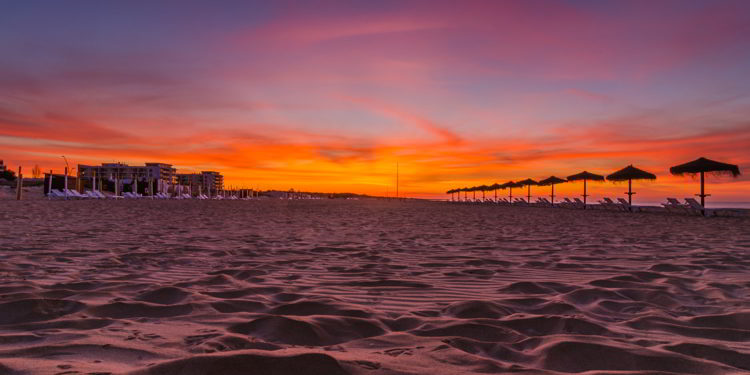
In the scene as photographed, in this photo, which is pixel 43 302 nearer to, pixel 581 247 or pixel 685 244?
pixel 581 247

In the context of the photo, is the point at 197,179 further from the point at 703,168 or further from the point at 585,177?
the point at 703,168

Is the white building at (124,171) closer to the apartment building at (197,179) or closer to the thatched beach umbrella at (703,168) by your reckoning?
the apartment building at (197,179)

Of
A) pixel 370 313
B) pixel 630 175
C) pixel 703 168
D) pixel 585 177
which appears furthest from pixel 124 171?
pixel 370 313

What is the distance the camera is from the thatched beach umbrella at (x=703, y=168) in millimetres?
17984

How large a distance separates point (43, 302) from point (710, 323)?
3.93 m

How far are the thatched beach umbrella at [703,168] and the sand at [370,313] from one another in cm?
1567

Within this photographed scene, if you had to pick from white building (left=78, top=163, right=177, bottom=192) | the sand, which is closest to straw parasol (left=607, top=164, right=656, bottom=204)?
the sand

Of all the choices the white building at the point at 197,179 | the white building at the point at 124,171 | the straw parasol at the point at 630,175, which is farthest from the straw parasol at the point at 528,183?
the white building at the point at 197,179

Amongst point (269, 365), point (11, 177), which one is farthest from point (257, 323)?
point (11, 177)

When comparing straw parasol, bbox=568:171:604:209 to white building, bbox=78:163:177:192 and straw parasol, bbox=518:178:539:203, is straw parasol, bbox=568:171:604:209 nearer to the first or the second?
straw parasol, bbox=518:178:539:203

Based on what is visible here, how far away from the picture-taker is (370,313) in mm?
2705

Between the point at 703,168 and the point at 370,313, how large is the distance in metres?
20.6

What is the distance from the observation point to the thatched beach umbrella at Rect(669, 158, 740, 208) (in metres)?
18.0

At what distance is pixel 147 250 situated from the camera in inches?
226
